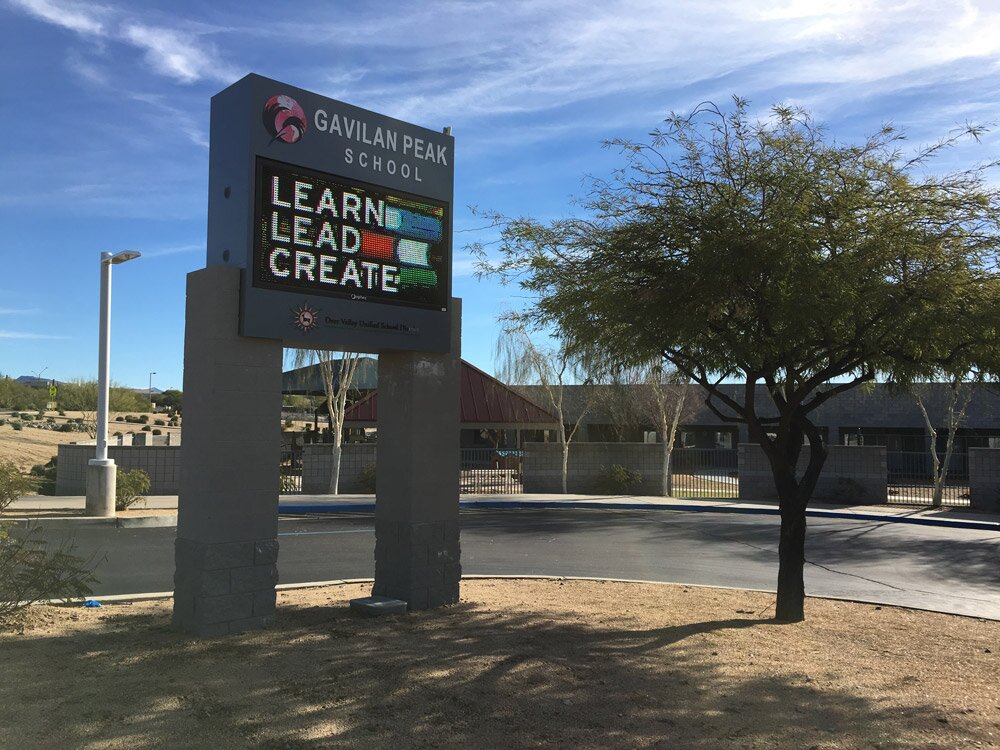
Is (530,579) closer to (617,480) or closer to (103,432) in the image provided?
(103,432)

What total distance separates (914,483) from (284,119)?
992 inches

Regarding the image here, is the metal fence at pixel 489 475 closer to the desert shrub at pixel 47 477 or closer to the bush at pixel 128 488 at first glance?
the bush at pixel 128 488

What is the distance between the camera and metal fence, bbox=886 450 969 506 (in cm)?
2595

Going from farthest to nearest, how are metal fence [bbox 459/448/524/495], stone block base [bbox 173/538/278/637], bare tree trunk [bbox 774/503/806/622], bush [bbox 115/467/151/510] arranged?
metal fence [bbox 459/448/524/495]
bush [bbox 115/467/151/510]
bare tree trunk [bbox 774/503/806/622]
stone block base [bbox 173/538/278/637]

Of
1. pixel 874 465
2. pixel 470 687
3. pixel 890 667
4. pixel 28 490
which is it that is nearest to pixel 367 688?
pixel 470 687

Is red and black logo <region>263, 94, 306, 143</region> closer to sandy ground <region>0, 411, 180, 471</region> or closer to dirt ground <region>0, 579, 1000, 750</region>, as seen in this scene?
dirt ground <region>0, 579, 1000, 750</region>

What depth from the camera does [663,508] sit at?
77.3 ft

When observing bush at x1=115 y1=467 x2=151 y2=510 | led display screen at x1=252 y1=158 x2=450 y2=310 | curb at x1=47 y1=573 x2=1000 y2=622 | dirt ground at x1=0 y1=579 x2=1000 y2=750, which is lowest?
curb at x1=47 y1=573 x2=1000 y2=622

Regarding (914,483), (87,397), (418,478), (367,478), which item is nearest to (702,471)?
(914,483)

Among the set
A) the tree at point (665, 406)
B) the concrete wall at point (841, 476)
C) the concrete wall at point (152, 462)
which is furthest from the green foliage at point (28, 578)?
the concrete wall at point (841, 476)

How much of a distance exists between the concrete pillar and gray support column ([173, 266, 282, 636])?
10873mm

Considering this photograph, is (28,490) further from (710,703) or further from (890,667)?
(890,667)

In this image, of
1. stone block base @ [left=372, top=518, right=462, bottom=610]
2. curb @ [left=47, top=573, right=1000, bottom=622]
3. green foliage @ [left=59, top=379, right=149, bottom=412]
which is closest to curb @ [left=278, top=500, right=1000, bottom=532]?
curb @ [left=47, top=573, right=1000, bottom=622]

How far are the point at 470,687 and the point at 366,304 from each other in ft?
13.3
